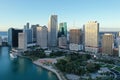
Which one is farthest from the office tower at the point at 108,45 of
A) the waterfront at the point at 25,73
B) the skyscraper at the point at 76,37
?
the waterfront at the point at 25,73

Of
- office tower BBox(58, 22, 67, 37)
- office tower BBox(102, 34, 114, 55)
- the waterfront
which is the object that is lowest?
the waterfront

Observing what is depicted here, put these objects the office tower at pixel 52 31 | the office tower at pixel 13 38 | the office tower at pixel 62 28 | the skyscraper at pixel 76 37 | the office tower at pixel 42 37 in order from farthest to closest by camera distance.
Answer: the office tower at pixel 62 28 < the office tower at pixel 52 31 < the office tower at pixel 13 38 < the office tower at pixel 42 37 < the skyscraper at pixel 76 37

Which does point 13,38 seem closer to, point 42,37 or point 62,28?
point 42,37

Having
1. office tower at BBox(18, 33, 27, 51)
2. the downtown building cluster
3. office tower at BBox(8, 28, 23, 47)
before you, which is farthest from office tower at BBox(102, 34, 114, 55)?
office tower at BBox(8, 28, 23, 47)

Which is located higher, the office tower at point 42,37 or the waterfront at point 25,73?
the office tower at point 42,37

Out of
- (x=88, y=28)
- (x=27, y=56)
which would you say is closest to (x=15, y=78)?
(x=27, y=56)

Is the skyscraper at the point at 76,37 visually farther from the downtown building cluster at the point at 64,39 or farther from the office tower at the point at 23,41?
the office tower at the point at 23,41

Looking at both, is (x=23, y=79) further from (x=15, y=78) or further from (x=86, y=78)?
(x=86, y=78)

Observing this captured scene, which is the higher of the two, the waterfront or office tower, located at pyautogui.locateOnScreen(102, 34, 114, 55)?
office tower, located at pyautogui.locateOnScreen(102, 34, 114, 55)

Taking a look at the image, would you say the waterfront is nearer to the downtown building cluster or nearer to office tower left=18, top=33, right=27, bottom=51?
the downtown building cluster
